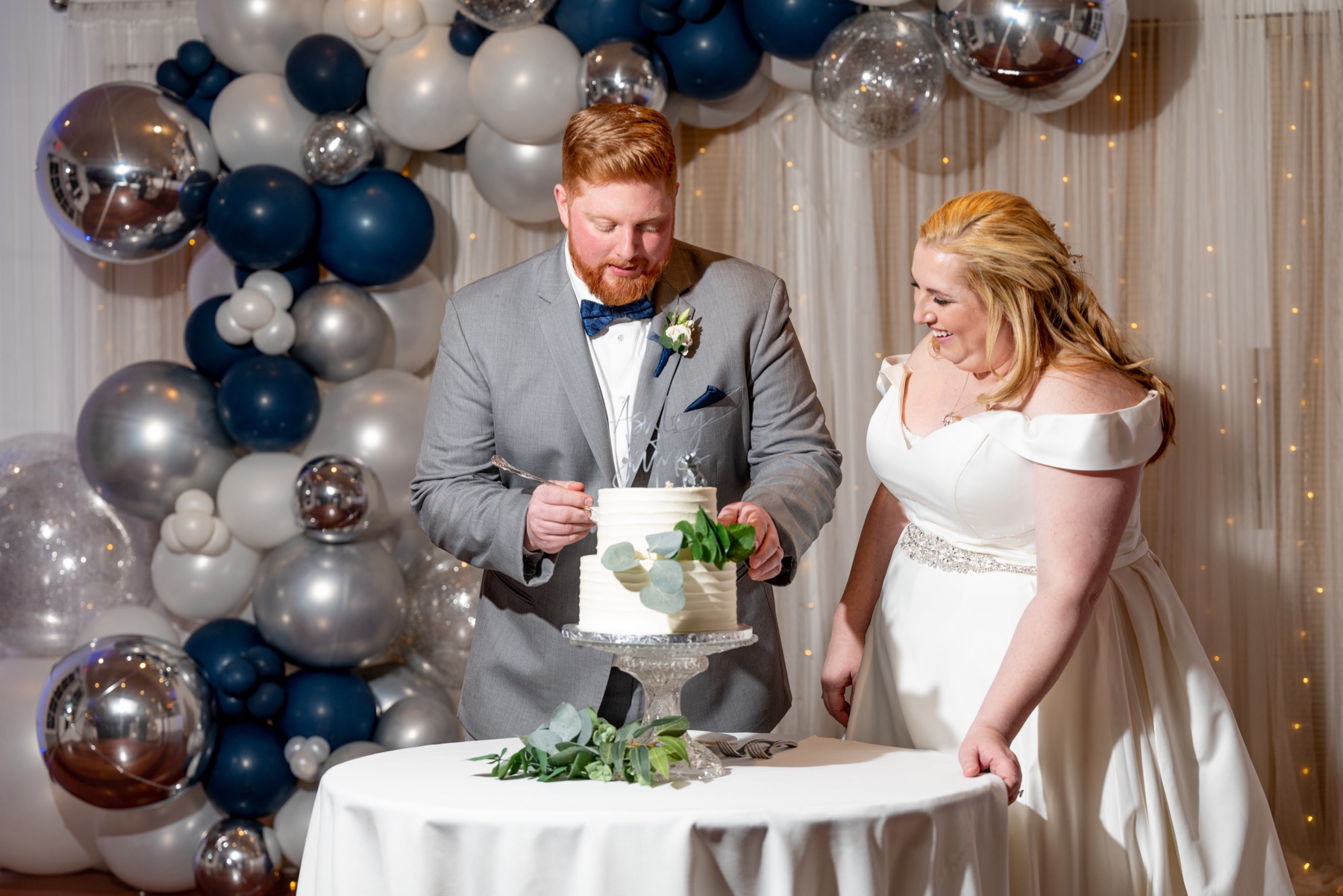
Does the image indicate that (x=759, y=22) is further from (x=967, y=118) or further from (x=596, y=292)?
→ (x=596, y=292)

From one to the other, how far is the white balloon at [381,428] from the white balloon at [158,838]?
1289 millimetres

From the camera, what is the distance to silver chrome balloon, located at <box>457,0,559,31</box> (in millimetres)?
4426

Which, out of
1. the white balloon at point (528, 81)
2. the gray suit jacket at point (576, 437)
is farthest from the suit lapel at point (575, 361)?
the white balloon at point (528, 81)

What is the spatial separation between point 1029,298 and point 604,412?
0.86m

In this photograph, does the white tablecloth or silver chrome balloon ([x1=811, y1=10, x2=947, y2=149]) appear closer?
the white tablecloth

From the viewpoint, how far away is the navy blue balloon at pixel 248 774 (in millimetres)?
4320

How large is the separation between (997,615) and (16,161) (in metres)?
4.70

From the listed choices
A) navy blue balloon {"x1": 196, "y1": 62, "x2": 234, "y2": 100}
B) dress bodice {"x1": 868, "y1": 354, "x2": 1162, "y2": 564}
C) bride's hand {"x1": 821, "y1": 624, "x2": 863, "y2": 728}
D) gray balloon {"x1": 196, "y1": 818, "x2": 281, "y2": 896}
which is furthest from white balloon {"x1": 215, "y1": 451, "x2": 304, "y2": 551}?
dress bodice {"x1": 868, "y1": 354, "x2": 1162, "y2": 564}

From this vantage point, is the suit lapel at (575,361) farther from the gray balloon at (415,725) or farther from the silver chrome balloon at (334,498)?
the gray balloon at (415,725)

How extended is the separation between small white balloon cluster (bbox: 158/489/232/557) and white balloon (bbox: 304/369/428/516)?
0.42m

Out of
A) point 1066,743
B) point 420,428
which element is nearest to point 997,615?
point 1066,743

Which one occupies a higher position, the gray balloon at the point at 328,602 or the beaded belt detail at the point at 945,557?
the beaded belt detail at the point at 945,557

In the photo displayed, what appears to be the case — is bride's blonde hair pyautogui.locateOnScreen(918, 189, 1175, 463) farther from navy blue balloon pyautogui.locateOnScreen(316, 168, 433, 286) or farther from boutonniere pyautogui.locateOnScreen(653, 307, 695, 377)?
navy blue balloon pyautogui.locateOnScreen(316, 168, 433, 286)

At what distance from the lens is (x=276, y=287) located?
4.67 metres
